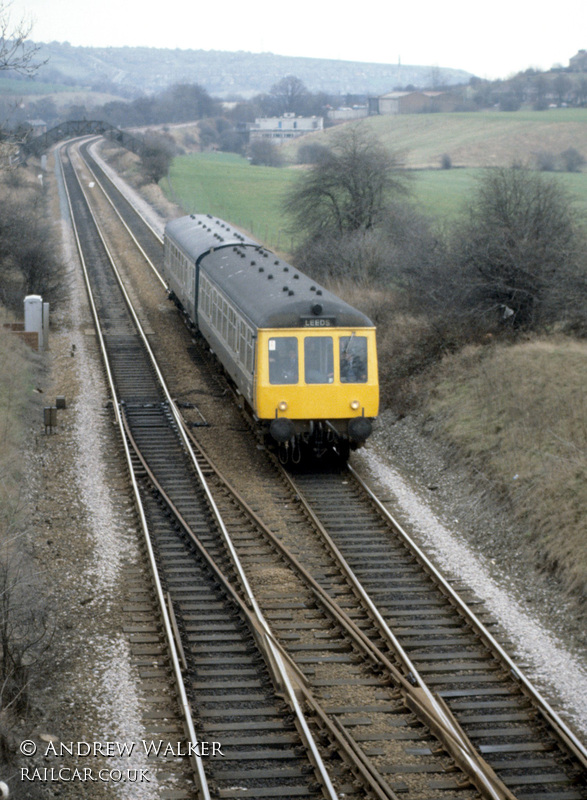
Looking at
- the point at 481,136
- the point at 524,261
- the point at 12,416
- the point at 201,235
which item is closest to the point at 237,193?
the point at 481,136

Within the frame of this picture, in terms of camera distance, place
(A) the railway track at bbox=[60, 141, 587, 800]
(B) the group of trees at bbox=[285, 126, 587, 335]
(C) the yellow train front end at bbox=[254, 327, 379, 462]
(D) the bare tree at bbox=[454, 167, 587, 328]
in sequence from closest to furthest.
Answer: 1. (A) the railway track at bbox=[60, 141, 587, 800]
2. (C) the yellow train front end at bbox=[254, 327, 379, 462]
3. (D) the bare tree at bbox=[454, 167, 587, 328]
4. (B) the group of trees at bbox=[285, 126, 587, 335]

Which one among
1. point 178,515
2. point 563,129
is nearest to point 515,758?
point 178,515

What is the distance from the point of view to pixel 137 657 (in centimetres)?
1017

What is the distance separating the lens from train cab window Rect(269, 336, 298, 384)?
623 inches

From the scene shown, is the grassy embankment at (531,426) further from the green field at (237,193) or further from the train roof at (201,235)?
the green field at (237,193)

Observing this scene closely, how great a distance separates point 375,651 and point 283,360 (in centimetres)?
668

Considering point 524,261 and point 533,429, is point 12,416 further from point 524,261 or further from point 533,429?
point 524,261

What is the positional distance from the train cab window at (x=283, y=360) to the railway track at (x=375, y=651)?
5.92ft

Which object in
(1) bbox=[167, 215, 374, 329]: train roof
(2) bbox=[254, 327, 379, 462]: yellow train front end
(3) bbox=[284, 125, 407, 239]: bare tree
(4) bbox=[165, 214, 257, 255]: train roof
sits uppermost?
(3) bbox=[284, 125, 407, 239]: bare tree

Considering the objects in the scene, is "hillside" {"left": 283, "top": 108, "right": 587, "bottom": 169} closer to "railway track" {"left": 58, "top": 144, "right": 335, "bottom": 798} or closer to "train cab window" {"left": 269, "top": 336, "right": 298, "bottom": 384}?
"train cab window" {"left": 269, "top": 336, "right": 298, "bottom": 384}

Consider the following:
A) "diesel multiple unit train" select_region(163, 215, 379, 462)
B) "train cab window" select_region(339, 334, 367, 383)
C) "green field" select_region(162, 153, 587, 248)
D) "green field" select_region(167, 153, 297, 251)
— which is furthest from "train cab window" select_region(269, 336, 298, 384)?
"green field" select_region(167, 153, 297, 251)

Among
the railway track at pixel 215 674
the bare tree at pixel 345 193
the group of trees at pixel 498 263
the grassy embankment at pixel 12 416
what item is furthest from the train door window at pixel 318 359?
the bare tree at pixel 345 193

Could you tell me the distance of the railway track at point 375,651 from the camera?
27.4 feet

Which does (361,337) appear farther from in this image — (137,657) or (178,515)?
(137,657)
